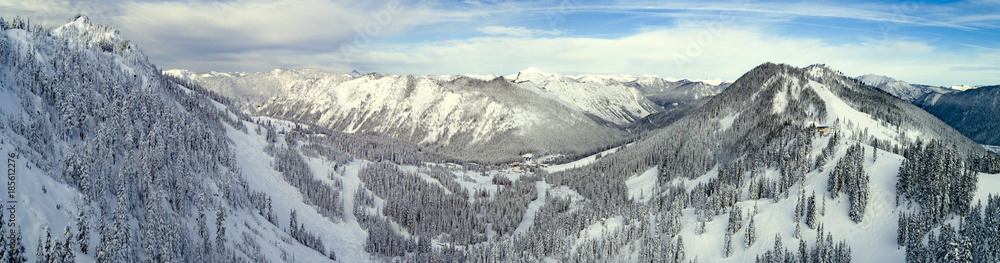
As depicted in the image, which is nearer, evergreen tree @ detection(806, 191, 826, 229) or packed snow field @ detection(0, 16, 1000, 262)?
packed snow field @ detection(0, 16, 1000, 262)

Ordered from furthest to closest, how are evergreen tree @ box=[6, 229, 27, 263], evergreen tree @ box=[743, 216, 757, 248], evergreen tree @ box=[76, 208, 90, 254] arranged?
evergreen tree @ box=[743, 216, 757, 248] < evergreen tree @ box=[76, 208, 90, 254] < evergreen tree @ box=[6, 229, 27, 263]

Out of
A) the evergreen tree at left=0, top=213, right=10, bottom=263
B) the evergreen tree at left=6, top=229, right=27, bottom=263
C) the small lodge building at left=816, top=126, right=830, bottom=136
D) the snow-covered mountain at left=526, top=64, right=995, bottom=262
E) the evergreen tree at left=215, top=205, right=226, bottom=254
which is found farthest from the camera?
the small lodge building at left=816, top=126, right=830, bottom=136

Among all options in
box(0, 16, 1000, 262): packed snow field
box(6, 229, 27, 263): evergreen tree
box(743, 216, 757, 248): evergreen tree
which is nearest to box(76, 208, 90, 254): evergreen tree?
box(0, 16, 1000, 262): packed snow field

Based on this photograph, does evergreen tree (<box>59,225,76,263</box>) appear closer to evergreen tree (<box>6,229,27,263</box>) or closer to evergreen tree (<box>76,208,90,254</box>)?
evergreen tree (<box>6,229,27,263</box>)

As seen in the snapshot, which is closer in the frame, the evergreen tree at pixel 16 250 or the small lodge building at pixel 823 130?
the evergreen tree at pixel 16 250

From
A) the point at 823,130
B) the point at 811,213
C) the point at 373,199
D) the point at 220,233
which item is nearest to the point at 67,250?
the point at 220,233

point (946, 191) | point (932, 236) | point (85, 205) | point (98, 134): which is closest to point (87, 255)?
point (85, 205)

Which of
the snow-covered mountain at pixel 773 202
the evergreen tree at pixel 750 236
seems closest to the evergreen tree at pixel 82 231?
the snow-covered mountain at pixel 773 202

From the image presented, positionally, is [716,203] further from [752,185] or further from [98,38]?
[98,38]

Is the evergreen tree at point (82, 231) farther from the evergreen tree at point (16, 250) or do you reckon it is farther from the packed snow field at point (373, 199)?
the evergreen tree at point (16, 250)

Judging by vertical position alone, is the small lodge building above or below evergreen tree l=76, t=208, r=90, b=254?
above

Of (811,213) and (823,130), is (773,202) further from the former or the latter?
(823,130)
